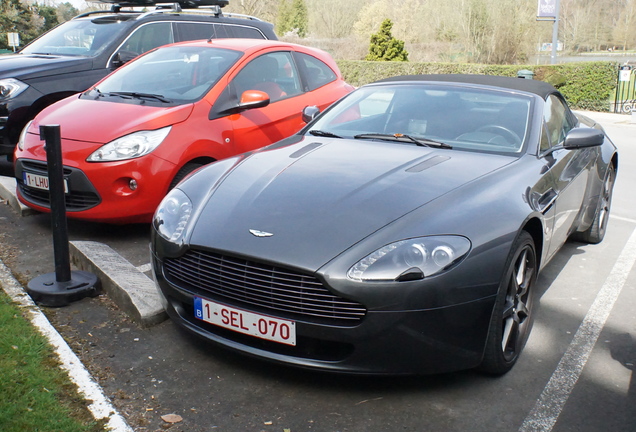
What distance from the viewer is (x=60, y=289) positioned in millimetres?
3977

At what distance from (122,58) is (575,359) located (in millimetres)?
5941

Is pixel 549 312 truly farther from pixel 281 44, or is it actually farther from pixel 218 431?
pixel 281 44

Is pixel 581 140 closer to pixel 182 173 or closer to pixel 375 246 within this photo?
pixel 375 246

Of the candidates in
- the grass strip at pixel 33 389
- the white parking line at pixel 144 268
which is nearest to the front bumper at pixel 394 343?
the grass strip at pixel 33 389

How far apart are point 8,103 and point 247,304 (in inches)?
201

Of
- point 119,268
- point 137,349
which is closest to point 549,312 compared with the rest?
point 137,349

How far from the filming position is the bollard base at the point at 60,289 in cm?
391

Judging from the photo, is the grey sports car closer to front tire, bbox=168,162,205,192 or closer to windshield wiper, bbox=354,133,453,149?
windshield wiper, bbox=354,133,453,149

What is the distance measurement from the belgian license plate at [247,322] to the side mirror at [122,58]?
508 cm

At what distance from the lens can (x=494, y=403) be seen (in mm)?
2953

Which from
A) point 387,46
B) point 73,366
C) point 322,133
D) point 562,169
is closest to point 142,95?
point 322,133

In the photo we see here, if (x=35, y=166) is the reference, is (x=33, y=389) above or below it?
below

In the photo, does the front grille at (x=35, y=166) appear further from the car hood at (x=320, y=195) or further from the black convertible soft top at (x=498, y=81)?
the black convertible soft top at (x=498, y=81)

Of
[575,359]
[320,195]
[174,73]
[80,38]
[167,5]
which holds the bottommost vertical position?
[575,359]
